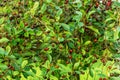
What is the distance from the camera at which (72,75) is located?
2.44 meters

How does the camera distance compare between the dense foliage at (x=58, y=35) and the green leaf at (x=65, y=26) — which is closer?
the dense foliage at (x=58, y=35)

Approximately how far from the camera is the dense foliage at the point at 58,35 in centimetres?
255

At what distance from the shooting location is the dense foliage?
2.55m

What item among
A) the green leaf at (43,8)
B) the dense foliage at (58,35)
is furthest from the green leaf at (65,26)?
the green leaf at (43,8)

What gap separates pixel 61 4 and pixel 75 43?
16.5 inches

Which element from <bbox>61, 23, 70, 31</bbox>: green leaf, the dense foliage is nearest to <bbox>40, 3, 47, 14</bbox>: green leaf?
the dense foliage

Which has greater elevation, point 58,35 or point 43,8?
point 43,8

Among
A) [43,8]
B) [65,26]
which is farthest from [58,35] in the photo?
[43,8]

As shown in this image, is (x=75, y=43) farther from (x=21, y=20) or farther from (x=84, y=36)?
(x=21, y=20)

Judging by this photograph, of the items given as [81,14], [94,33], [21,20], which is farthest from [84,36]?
[21,20]

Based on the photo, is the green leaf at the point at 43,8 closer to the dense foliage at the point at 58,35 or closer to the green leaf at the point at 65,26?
the dense foliage at the point at 58,35

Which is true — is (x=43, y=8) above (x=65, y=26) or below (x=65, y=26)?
above

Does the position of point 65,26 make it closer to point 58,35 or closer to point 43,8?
point 58,35

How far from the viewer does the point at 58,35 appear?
8.85ft
